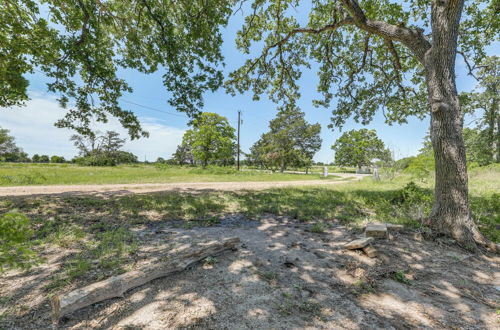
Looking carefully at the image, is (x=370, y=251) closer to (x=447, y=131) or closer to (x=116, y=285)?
(x=447, y=131)

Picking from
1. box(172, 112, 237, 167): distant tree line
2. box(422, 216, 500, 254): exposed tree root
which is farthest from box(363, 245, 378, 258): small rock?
box(172, 112, 237, 167): distant tree line

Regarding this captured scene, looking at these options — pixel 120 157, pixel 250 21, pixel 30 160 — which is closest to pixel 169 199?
pixel 250 21

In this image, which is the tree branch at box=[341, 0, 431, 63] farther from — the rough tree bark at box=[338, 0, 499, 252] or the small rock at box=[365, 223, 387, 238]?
the small rock at box=[365, 223, 387, 238]

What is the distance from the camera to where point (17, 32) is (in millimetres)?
5723

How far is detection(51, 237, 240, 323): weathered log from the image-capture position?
1909mm

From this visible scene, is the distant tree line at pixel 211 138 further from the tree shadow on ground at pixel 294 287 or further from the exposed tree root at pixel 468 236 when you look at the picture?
the exposed tree root at pixel 468 236

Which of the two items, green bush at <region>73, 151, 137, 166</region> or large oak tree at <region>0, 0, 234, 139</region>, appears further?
green bush at <region>73, 151, 137, 166</region>

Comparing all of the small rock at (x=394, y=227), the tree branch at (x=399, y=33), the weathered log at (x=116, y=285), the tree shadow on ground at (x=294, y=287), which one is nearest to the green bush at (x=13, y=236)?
the weathered log at (x=116, y=285)

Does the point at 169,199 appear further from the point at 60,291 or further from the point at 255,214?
the point at 60,291

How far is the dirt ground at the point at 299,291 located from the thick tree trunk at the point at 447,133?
23.7 inches

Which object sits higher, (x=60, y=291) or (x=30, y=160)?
(x=30, y=160)

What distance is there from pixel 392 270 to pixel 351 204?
14.9 feet

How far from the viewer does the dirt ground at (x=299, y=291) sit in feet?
6.41

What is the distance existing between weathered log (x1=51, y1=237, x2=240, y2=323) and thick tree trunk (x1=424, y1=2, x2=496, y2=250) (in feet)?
17.1
